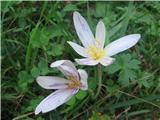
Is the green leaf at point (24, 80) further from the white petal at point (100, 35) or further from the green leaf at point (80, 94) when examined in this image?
the white petal at point (100, 35)

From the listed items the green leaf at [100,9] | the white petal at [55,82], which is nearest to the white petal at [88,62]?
the white petal at [55,82]

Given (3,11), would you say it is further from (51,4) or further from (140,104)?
(140,104)

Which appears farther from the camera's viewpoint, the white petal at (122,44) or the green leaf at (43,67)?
the green leaf at (43,67)

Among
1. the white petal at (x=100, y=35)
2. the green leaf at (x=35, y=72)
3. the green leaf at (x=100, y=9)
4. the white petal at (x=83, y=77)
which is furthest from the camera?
the green leaf at (x=100, y=9)

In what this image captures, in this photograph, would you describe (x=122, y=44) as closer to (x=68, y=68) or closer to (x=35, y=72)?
(x=68, y=68)

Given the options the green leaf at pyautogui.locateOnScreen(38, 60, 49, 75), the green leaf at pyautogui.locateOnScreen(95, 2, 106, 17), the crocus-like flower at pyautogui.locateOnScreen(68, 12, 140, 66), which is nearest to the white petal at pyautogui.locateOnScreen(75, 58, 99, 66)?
the crocus-like flower at pyautogui.locateOnScreen(68, 12, 140, 66)

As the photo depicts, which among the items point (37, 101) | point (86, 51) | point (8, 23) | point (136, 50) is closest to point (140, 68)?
point (136, 50)

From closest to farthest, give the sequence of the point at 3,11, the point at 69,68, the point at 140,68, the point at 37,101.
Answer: the point at 69,68, the point at 37,101, the point at 140,68, the point at 3,11

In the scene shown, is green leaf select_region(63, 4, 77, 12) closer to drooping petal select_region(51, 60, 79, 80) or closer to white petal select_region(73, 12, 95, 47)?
white petal select_region(73, 12, 95, 47)
